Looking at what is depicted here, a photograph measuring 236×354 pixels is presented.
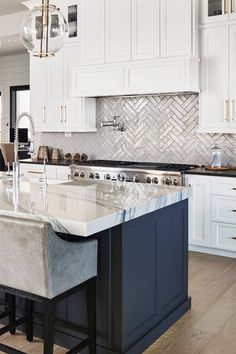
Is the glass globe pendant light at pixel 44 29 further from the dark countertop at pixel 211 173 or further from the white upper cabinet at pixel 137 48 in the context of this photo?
the dark countertop at pixel 211 173

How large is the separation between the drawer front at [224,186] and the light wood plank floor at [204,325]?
814 mm

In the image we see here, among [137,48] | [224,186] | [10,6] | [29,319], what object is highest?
[10,6]

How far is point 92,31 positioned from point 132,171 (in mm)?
1832

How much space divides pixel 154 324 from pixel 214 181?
2.10 metres

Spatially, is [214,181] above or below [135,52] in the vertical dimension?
below

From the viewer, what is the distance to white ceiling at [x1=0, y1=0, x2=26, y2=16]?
6.38 m

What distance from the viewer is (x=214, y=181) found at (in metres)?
4.55

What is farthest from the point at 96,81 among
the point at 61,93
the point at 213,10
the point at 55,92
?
the point at 213,10

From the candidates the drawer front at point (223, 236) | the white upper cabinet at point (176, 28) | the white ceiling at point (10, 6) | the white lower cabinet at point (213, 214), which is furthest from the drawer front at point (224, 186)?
the white ceiling at point (10, 6)

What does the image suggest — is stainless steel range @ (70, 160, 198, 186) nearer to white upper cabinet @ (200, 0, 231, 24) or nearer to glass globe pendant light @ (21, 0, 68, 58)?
white upper cabinet @ (200, 0, 231, 24)

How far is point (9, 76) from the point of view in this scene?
10.5m

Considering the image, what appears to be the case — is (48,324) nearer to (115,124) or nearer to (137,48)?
(137,48)

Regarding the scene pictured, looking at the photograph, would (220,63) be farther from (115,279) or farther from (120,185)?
(115,279)

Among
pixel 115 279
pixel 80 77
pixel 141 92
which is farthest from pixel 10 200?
pixel 80 77
